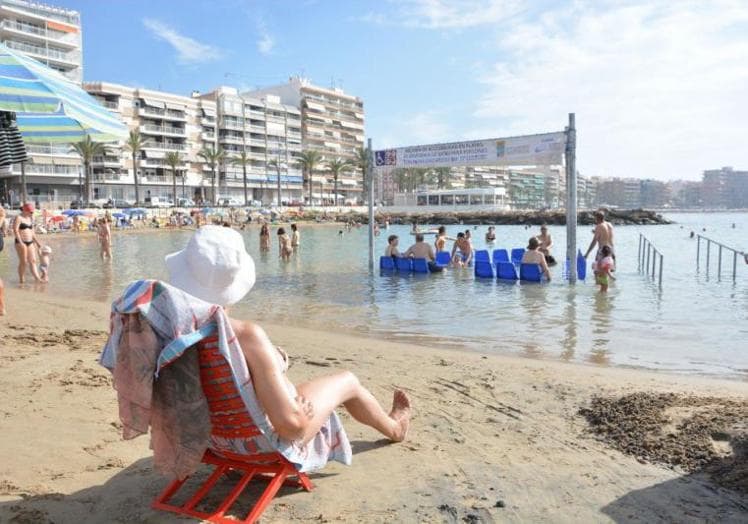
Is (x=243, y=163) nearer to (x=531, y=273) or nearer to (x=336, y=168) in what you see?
(x=336, y=168)

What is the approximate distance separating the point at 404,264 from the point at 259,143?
85.8m

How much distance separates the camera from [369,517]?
9.58ft

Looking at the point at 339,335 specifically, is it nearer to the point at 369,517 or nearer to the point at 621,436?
the point at 621,436

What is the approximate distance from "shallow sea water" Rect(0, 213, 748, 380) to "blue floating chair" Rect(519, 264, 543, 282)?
0.35 metres

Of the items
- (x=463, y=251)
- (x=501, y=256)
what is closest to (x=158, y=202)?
(x=463, y=251)

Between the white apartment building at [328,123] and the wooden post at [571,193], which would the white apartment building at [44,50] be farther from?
the wooden post at [571,193]

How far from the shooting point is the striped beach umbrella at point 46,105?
198 inches

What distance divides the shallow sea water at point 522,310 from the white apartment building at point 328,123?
3592 inches

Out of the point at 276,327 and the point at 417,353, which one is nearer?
the point at 417,353

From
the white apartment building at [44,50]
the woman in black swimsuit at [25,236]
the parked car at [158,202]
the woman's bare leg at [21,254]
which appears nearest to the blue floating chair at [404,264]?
the woman in black swimsuit at [25,236]

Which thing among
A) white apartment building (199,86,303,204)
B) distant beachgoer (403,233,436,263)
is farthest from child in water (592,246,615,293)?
white apartment building (199,86,303,204)

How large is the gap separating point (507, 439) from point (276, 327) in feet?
19.3

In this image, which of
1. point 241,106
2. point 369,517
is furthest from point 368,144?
point 241,106

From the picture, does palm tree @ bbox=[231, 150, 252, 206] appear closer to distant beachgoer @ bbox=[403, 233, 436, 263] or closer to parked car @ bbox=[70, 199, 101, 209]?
parked car @ bbox=[70, 199, 101, 209]
